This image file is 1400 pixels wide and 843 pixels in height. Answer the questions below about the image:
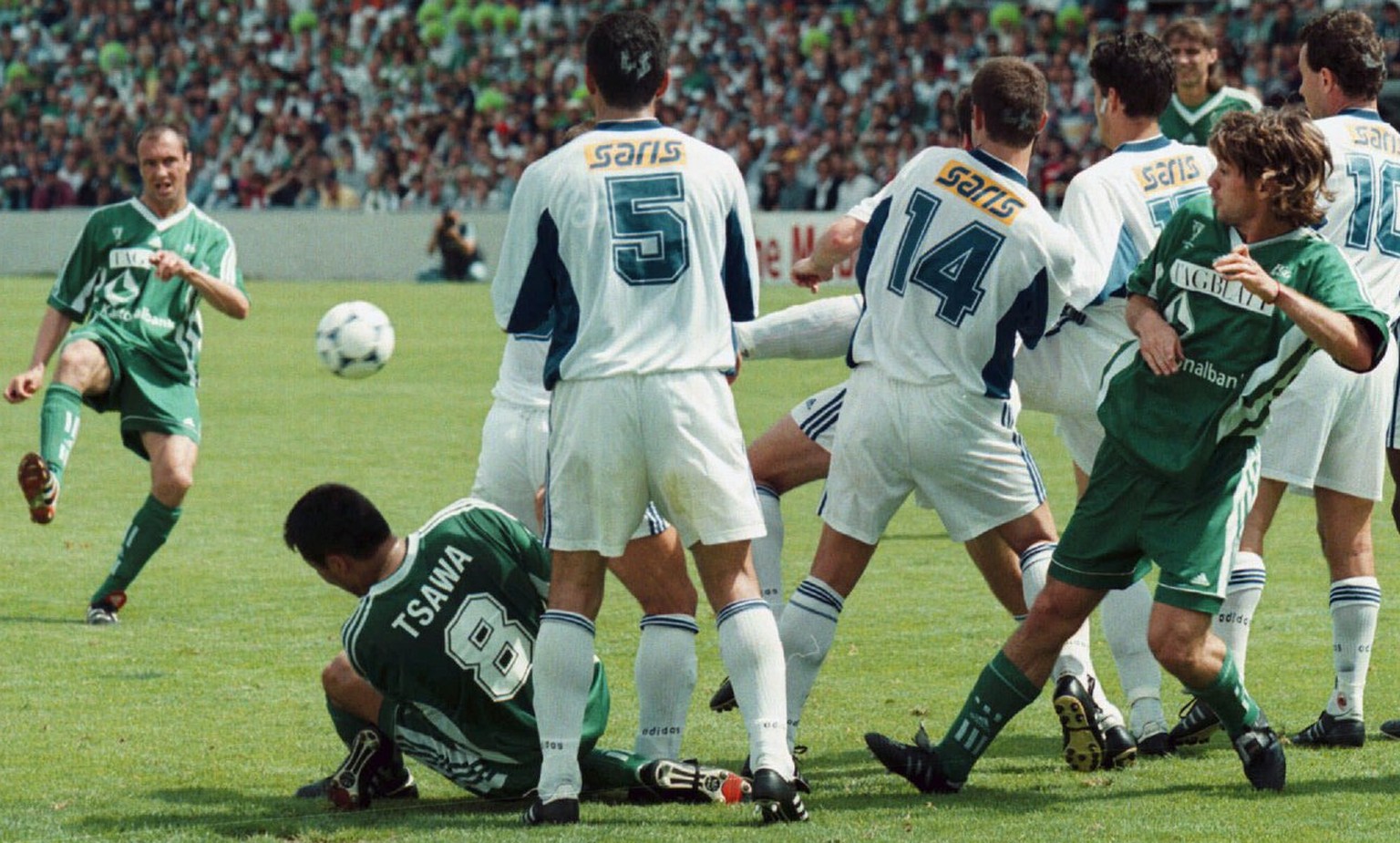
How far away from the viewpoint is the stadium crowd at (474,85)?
26.3m

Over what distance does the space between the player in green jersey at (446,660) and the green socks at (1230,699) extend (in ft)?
4.14

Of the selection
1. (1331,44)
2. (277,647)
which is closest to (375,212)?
(277,647)

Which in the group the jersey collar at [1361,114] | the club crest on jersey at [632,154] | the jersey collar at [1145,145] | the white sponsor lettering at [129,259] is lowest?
the white sponsor lettering at [129,259]

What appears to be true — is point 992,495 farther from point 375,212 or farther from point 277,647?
point 375,212

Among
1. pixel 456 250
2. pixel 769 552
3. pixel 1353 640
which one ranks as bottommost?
pixel 456 250

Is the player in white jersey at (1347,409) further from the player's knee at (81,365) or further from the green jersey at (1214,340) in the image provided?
the player's knee at (81,365)

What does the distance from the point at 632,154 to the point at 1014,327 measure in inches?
47.3

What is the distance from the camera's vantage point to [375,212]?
28.9 m

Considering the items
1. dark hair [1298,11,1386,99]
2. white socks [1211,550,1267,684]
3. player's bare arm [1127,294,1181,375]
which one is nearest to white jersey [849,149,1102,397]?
player's bare arm [1127,294,1181,375]

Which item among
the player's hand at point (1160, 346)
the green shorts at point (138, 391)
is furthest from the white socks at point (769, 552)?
the green shorts at point (138, 391)

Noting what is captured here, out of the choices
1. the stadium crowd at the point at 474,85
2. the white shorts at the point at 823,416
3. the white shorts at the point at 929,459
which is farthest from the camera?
the stadium crowd at the point at 474,85

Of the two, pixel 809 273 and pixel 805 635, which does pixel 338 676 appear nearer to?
pixel 805 635

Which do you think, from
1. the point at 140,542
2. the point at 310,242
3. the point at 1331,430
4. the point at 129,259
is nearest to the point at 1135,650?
the point at 1331,430

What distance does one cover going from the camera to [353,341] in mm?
8906
